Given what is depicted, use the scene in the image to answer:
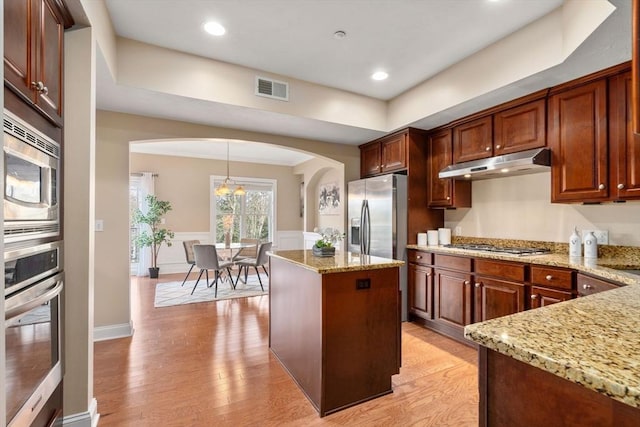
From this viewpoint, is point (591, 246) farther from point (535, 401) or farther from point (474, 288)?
point (535, 401)

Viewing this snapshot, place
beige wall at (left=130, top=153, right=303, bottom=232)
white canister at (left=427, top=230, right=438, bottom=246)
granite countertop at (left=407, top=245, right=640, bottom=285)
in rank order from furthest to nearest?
beige wall at (left=130, top=153, right=303, bottom=232) → white canister at (left=427, top=230, right=438, bottom=246) → granite countertop at (left=407, top=245, right=640, bottom=285)

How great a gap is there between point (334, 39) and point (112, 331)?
354cm

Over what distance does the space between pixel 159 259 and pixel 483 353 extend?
267 inches


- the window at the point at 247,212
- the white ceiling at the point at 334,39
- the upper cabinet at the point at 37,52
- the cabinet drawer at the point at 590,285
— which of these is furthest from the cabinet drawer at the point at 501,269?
the window at the point at 247,212

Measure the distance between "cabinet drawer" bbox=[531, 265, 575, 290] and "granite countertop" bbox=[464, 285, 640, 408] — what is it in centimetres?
136

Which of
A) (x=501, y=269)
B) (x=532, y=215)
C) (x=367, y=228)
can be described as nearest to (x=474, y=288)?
(x=501, y=269)

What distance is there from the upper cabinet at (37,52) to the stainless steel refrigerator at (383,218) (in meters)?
3.03

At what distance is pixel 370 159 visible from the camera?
4465 millimetres

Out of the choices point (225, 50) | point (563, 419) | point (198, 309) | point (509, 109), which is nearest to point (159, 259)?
point (198, 309)

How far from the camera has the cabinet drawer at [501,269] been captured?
8.33 ft

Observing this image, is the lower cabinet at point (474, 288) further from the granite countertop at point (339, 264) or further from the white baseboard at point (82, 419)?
the white baseboard at point (82, 419)

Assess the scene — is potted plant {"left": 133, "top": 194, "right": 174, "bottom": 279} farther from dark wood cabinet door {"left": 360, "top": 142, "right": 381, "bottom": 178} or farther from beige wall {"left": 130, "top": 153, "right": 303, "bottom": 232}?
dark wood cabinet door {"left": 360, "top": 142, "right": 381, "bottom": 178}

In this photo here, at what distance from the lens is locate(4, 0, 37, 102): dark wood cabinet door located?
112 centimetres

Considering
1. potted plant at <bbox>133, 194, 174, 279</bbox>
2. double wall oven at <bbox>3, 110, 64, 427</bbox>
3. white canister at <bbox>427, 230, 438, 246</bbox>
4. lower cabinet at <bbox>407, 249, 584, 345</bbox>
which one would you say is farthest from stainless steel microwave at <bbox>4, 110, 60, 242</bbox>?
potted plant at <bbox>133, 194, 174, 279</bbox>
